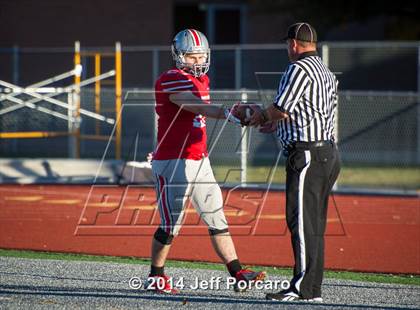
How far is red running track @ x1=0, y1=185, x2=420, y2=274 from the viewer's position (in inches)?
421

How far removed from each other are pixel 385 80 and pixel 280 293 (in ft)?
71.1

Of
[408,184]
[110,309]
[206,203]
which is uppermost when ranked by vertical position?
[206,203]

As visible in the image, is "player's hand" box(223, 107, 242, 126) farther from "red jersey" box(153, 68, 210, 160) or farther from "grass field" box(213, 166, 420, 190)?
"grass field" box(213, 166, 420, 190)

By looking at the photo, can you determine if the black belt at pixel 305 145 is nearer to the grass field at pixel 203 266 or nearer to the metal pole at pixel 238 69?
the grass field at pixel 203 266

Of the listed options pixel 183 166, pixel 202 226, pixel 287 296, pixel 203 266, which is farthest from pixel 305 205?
pixel 202 226

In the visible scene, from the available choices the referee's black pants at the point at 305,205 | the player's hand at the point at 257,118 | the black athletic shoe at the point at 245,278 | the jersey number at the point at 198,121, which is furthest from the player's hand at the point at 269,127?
the black athletic shoe at the point at 245,278

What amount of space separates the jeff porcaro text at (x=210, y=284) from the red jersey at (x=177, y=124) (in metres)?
1.06

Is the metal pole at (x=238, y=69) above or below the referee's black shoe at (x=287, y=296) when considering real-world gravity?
above

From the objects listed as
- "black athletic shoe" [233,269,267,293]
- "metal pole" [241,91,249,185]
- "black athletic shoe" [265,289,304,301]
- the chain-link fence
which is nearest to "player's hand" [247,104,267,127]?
"black athletic shoe" [233,269,267,293]

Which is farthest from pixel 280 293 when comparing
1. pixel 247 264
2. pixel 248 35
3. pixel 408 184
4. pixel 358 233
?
pixel 248 35

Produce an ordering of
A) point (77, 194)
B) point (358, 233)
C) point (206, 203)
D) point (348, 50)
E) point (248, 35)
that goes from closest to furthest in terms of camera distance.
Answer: point (206, 203) < point (358, 233) < point (77, 194) < point (348, 50) < point (248, 35)

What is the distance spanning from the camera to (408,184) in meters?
18.2

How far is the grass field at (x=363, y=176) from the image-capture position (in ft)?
58.1

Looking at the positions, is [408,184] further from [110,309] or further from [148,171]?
[110,309]
